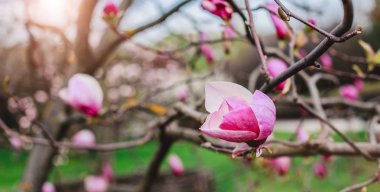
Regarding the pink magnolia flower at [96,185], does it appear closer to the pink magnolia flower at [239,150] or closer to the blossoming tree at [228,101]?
the blossoming tree at [228,101]

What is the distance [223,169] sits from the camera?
4.63m

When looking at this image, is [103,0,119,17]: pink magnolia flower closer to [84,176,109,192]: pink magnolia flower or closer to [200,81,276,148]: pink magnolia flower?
[200,81,276,148]: pink magnolia flower

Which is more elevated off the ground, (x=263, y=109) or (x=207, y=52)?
(x=263, y=109)

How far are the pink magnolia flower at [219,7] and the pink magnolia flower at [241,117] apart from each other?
10.4 inches

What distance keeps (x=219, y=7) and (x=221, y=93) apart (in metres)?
0.29

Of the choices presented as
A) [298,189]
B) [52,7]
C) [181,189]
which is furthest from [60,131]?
[298,189]

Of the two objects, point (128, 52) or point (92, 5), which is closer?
point (92, 5)

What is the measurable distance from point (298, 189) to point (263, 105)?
130 inches

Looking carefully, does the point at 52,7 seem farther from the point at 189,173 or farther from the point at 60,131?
the point at 189,173

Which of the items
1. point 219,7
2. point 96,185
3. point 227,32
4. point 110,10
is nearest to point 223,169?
point 96,185

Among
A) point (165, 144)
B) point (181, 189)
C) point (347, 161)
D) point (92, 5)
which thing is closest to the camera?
point (165, 144)

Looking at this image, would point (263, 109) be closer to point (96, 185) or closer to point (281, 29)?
point (281, 29)

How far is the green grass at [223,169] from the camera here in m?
2.88

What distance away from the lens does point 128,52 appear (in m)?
6.10
